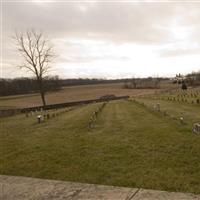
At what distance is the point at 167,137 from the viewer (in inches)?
357

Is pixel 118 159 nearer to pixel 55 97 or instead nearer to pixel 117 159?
pixel 117 159

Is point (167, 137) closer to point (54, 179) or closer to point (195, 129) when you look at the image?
point (195, 129)

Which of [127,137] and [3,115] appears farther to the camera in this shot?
[3,115]

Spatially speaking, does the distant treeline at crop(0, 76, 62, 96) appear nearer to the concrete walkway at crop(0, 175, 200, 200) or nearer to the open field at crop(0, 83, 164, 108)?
the open field at crop(0, 83, 164, 108)

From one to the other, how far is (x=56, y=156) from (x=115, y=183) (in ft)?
9.41

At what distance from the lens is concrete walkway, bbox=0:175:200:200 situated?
4.05 m

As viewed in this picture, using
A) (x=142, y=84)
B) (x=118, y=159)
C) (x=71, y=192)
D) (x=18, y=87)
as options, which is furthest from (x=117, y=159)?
(x=142, y=84)

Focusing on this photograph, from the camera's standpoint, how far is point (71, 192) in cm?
441

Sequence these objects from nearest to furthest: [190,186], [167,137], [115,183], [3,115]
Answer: [190,186] → [115,183] → [167,137] → [3,115]

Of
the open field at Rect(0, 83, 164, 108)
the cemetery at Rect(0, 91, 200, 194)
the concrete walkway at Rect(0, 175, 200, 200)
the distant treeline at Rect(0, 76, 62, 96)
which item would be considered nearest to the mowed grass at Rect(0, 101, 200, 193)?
the cemetery at Rect(0, 91, 200, 194)

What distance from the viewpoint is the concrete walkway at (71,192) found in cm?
405

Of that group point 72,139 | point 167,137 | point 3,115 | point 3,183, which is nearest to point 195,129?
point 167,137

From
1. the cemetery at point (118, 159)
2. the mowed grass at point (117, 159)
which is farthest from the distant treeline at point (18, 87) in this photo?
the cemetery at point (118, 159)

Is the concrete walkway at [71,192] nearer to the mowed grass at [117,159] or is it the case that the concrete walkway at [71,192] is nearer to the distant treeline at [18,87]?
the mowed grass at [117,159]
